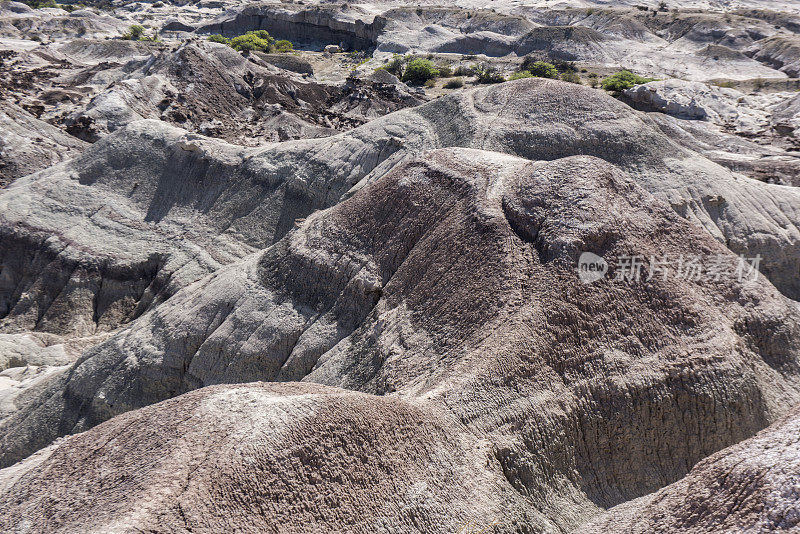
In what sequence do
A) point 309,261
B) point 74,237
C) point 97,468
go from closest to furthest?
point 97,468 → point 309,261 → point 74,237

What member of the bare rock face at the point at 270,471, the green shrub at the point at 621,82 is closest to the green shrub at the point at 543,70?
the green shrub at the point at 621,82

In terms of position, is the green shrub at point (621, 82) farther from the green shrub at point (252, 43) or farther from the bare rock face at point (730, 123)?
the green shrub at point (252, 43)

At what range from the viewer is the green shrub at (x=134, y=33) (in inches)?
2981

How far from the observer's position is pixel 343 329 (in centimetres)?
1548

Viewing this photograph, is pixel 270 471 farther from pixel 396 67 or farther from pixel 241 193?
pixel 396 67

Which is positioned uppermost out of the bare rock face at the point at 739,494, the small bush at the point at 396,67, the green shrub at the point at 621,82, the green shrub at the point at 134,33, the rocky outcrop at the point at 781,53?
the bare rock face at the point at 739,494

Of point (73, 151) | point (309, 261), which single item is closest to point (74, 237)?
point (73, 151)

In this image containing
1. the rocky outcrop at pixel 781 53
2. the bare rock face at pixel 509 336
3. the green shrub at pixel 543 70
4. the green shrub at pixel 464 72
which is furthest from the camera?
the green shrub at pixel 464 72

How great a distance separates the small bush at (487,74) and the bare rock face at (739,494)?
1867 inches

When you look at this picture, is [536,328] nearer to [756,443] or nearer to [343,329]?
[756,443]

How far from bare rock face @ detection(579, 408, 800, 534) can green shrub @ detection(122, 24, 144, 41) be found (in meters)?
82.2

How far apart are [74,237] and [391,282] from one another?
16.5 metres

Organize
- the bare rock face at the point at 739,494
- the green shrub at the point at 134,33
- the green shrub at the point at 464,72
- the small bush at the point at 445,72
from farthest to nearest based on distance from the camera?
the green shrub at the point at 134,33 → the green shrub at the point at 464,72 → the small bush at the point at 445,72 → the bare rock face at the point at 739,494

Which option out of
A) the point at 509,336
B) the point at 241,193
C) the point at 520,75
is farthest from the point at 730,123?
the point at 509,336
